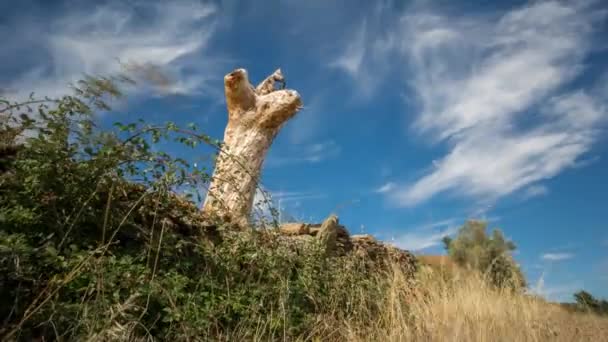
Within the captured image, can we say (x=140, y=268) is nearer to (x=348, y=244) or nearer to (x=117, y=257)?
(x=117, y=257)

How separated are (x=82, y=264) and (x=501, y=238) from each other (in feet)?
66.2

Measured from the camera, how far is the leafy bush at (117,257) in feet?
9.14

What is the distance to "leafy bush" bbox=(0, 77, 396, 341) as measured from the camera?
2.79 meters

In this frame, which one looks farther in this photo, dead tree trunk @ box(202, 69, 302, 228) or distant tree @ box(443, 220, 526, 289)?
distant tree @ box(443, 220, 526, 289)

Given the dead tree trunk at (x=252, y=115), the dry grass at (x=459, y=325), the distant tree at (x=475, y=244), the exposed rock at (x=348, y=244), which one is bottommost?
the dry grass at (x=459, y=325)

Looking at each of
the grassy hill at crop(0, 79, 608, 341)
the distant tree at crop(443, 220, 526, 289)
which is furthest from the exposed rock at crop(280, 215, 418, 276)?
the distant tree at crop(443, 220, 526, 289)

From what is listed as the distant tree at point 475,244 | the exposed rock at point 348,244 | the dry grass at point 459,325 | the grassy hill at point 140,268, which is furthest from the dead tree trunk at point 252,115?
the distant tree at point 475,244

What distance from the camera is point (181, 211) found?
455 cm

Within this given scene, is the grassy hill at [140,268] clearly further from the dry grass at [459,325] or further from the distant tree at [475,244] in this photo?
the distant tree at [475,244]

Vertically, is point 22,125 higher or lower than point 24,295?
higher

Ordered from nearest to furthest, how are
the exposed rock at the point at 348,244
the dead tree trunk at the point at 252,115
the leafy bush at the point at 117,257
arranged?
the leafy bush at the point at 117,257 < the exposed rock at the point at 348,244 < the dead tree trunk at the point at 252,115

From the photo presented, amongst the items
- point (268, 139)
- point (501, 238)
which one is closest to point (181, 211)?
point (268, 139)

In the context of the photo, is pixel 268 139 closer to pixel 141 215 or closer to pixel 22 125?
pixel 141 215

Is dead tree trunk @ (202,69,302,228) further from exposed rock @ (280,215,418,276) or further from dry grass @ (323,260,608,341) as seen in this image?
dry grass @ (323,260,608,341)
